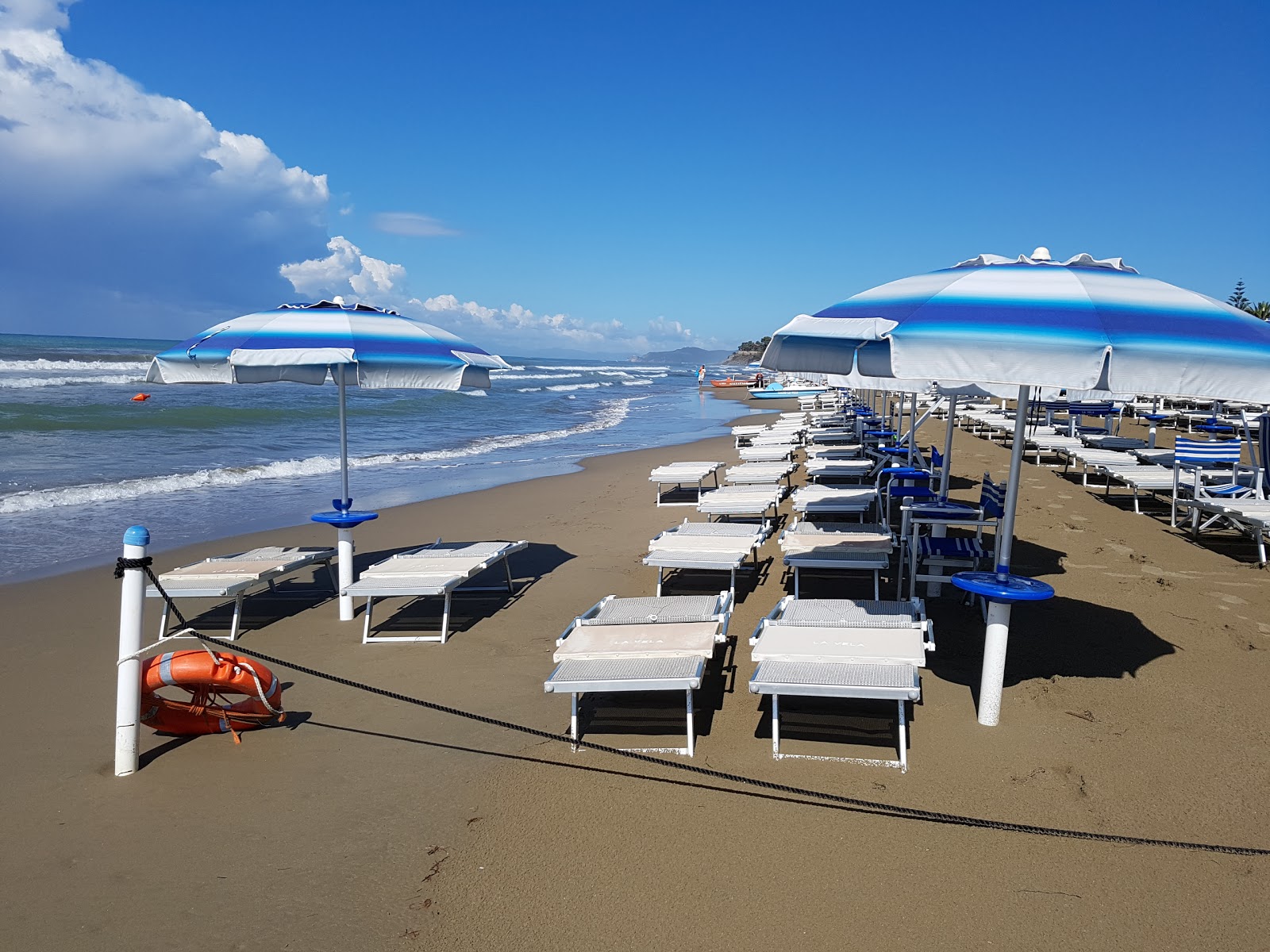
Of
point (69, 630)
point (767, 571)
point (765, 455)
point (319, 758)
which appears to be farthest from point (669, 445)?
point (319, 758)

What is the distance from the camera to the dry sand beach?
291 centimetres

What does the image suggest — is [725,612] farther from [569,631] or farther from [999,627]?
[999,627]

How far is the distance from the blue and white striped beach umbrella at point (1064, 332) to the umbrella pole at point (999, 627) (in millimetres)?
136

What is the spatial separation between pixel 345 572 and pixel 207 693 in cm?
205

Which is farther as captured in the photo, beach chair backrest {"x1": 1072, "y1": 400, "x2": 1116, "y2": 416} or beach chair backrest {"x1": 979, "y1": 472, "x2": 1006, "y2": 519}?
beach chair backrest {"x1": 1072, "y1": 400, "x2": 1116, "y2": 416}

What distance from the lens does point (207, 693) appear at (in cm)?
447

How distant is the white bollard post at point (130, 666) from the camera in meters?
3.83

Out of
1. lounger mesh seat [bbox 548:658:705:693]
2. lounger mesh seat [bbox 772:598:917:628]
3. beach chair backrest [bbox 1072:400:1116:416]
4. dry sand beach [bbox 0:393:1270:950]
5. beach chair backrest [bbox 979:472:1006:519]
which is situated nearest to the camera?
dry sand beach [bbox 0:393:1270:950]

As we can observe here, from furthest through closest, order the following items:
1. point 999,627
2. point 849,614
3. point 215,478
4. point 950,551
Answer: point 215,478 < point 950,551 < point 849,614 < point 999,627

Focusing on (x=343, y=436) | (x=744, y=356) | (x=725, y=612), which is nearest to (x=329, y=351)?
(x=343, y=436)

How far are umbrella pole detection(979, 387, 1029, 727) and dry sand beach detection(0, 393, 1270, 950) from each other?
0.40ft

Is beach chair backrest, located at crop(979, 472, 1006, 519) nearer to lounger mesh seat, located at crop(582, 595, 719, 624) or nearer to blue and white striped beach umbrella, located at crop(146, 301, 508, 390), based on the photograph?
lounger mesh seat, located at crop(582, 595, 719, 624)

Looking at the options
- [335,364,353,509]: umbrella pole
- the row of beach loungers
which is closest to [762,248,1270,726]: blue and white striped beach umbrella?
the row of beach loungers

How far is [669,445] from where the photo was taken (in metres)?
21.8
